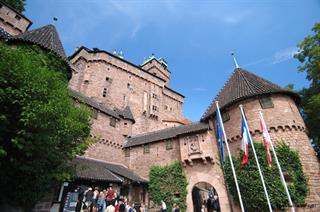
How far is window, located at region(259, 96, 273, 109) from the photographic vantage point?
15.4m

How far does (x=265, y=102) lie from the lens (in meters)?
15.6

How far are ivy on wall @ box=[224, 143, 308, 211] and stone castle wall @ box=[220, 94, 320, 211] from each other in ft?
1.80

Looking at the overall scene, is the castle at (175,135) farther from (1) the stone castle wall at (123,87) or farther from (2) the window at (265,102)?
(1) the stone castle wall at (123,87)

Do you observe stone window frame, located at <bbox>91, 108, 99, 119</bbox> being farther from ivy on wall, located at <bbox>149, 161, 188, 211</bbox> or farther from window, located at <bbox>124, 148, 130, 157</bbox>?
ivy on wall, located at <bbox>149, 161, 188, 211</bbox>

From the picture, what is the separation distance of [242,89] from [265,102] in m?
2.25

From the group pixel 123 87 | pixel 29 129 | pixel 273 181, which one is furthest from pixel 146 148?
pixel 123 87

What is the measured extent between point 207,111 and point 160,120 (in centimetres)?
2156

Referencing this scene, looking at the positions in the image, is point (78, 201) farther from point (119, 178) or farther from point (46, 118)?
point (46, 118)

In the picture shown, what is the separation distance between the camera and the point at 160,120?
1594 inches

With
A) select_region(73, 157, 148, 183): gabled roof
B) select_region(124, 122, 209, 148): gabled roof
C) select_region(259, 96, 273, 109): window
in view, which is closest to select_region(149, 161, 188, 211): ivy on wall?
select_region(73, 157, 148, 183): gabled roof

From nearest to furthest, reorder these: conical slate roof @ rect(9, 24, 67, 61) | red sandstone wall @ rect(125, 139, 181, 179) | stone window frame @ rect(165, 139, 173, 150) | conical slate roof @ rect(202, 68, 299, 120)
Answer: conical slate roof @ rect(9, 24, 67, 61) → conical slate roof @ rect(202, 68, 299, 120) → red sandstone wall @ rect(125, 139, 181, 179) → stone window frame @ rect(165, 139, 173, 150)

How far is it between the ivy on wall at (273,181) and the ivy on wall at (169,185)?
5.25 meters

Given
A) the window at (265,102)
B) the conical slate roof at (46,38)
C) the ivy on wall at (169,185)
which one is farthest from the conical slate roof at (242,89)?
the conical slate roof at (46,38)

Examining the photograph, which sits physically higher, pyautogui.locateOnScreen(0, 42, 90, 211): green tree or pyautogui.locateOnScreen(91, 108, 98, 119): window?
pyautogui.locateOnScreen(91, 108, 98, 119): window
